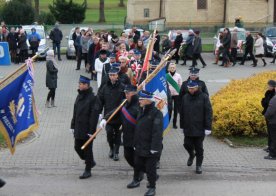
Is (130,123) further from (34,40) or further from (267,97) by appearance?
(34,40)

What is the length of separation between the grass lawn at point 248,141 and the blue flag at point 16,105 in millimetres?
4805

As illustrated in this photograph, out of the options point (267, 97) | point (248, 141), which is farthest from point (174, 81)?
point (267, 97)

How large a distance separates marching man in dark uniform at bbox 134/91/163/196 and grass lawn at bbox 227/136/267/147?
3.87 meters

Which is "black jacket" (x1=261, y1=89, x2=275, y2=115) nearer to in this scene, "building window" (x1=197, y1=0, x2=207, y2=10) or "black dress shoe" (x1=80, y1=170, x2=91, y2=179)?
"black dress shoe" (x1=80, y1=170, x2=91, y2=179)

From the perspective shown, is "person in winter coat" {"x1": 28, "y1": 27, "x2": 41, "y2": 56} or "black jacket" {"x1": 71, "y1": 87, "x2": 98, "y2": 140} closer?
"black jacket" {"x1": 71, "y1": 87, "x2": 98, "y2": 140}

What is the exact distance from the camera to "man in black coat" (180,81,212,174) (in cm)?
1050

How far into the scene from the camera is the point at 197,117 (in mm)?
10523

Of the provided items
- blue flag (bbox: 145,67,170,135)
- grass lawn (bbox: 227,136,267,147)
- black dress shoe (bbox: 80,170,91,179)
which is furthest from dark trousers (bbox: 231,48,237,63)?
black dress shoe (bbox: 80,170,91,179)

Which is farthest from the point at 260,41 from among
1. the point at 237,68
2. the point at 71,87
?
the point at 71,87

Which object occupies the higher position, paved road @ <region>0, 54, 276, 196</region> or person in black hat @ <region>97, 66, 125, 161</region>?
person in black hat @ <region>97, 66, 125, 161</region>

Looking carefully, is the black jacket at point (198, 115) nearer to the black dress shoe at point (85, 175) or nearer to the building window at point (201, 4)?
the black dress shoe at point (85, 175)

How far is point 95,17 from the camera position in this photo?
65.4 meters

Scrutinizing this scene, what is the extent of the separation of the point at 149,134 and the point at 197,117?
1569mm

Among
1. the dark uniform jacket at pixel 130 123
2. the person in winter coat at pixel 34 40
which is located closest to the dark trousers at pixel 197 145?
the dark uniform jacket at pixel 130 123
